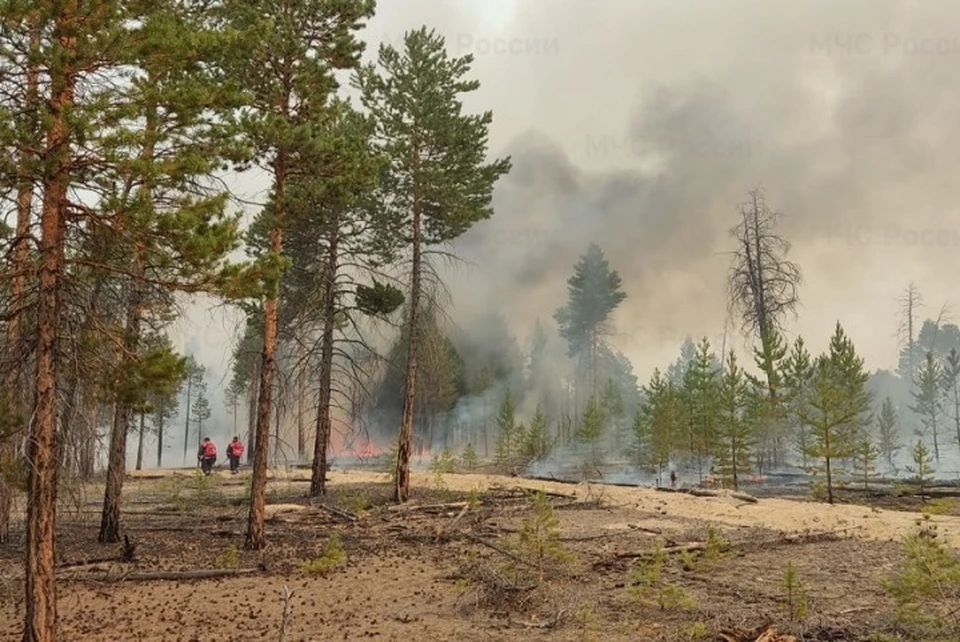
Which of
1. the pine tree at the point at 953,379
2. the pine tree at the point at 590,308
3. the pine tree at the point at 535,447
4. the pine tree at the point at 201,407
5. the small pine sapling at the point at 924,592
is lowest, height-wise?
the pine tree at the point at 535,447

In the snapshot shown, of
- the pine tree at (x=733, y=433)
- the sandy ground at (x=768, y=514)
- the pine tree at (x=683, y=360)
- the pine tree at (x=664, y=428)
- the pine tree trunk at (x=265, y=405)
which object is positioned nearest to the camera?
the pine tree trunk at (x=265, y=405)

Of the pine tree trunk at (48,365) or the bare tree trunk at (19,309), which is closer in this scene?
the pine tree trunk at (48,365)

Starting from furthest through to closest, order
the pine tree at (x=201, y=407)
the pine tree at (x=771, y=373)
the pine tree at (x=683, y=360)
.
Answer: the pine tree at (x=683, y=360), the pine tree at (x=201, y=407), the pine tree at (x=771, y=373)

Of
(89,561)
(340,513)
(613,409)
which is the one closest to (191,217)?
(89,561)

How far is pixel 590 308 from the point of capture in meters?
78.1

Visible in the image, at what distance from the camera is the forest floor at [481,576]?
7934 mm

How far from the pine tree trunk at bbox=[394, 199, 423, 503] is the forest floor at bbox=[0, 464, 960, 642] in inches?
61.8

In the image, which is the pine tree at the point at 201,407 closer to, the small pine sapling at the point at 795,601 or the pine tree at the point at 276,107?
the pine tree at the point at 276,107

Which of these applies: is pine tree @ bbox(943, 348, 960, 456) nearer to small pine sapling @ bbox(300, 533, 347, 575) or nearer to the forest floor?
the forest floor

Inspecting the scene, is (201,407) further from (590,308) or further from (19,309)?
(19,309)

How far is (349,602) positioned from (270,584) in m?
1.92

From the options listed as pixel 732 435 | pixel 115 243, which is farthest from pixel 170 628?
pixel 732 435

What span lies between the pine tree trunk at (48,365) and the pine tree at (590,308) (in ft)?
231

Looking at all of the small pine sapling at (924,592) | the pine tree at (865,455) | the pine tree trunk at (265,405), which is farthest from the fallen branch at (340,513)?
the pine tree at (865,455)
